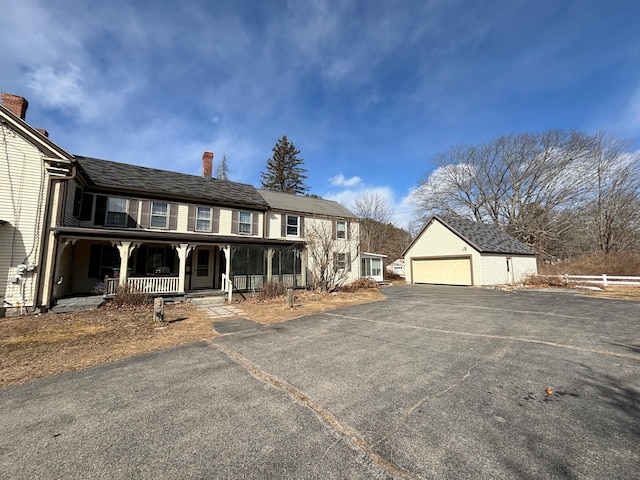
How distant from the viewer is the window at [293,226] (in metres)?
18.6

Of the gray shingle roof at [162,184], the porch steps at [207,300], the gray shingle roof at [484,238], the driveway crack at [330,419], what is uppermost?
the gray shingle roof at [162,184]

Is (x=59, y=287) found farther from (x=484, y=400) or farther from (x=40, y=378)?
(x=484, y=400)

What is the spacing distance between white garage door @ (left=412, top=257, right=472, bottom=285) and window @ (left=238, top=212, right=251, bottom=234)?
15569mm

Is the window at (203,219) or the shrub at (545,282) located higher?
the window at (203,219)

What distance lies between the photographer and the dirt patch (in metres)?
5.15

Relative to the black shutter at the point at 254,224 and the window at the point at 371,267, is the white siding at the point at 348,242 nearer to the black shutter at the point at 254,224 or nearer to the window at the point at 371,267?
the window at the point at 371,267

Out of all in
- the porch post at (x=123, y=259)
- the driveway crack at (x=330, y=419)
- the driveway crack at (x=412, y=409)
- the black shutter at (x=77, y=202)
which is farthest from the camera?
the black shutter at (x=77, y=202)

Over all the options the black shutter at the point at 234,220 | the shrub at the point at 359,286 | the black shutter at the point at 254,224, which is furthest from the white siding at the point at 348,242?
the black shutter at the point at 234,220

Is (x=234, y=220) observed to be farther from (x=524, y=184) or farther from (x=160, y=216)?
(x=524, y=184)

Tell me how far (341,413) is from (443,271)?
857 inches

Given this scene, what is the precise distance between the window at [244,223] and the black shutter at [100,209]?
6565 mm

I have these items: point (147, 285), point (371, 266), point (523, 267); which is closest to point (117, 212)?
point (147, 285)

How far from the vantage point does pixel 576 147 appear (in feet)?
91.1

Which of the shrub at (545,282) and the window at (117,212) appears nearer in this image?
the window at (117,212)
